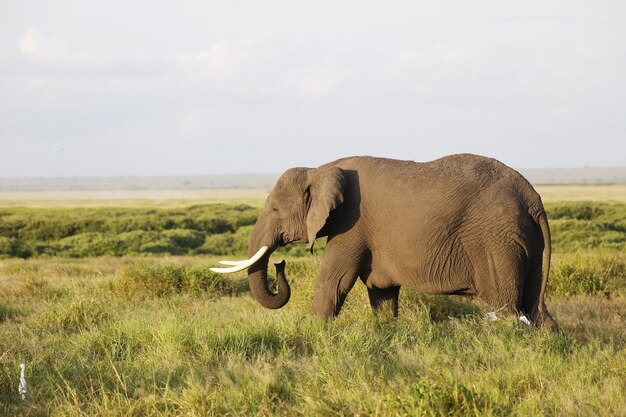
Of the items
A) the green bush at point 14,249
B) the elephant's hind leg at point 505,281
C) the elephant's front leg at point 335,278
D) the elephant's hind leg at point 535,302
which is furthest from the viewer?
the green bush at point 14,249

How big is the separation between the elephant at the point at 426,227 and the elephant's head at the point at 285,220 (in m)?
0.01

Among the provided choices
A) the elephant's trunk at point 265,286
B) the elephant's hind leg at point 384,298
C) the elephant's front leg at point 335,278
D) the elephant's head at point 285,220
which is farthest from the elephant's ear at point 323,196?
the elephant's hind leg at point 384,298

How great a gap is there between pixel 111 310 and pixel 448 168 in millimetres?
4383

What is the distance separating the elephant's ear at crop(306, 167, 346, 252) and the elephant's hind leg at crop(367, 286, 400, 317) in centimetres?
103

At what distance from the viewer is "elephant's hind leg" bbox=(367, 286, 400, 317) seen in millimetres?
8664

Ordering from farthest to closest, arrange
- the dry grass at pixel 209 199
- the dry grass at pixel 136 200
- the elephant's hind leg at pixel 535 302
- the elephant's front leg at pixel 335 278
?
the dry grass at pixel 136 200
the dry grass at pixel 209 199
the elephant's front leg at pixel 335 278
the elephant's hind leg at pixel 535 302

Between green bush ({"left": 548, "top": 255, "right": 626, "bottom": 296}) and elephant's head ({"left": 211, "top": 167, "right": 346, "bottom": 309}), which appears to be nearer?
elephant's head ({"left": 211, "top": 167, "right": 346, "bottom": 309})

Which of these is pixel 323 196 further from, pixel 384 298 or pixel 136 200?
pixel 136 200

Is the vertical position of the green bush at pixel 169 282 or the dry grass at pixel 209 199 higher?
the green bush at pixel 169 282

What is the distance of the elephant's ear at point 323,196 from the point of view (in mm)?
7945

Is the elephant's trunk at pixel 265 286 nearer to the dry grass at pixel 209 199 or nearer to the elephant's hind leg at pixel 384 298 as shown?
the elephant's hind leg at pixel 384 298

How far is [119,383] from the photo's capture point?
6.12 metres

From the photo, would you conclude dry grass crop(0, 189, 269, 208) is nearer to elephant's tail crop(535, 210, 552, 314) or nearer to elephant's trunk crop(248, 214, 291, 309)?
elephant's trunk crop(248, 214, 291, 309)

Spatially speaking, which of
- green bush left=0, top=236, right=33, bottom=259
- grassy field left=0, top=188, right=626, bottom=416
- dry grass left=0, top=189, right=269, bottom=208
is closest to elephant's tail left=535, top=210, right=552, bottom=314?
grassy field left=0, top=188, right=626, bottom=416
